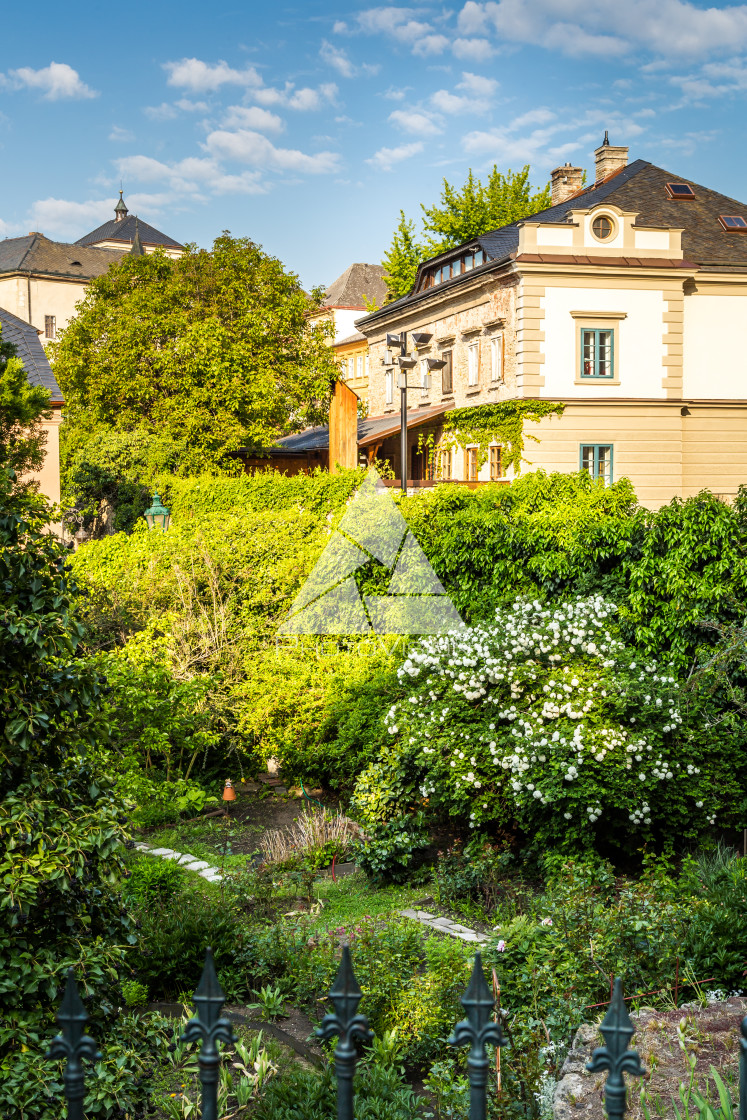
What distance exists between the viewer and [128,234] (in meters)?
86.8

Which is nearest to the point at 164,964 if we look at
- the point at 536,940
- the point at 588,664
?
the point at 536,940

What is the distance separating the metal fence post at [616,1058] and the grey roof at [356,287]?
218 feet

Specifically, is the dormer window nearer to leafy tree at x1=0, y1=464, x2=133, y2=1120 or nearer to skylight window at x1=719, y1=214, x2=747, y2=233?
skylight window at x1=719, y1=214, x2=747, y2=233

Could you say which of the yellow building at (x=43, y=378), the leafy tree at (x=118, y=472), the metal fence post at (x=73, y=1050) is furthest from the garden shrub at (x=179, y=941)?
the leafy tree at (x=118, y=472)

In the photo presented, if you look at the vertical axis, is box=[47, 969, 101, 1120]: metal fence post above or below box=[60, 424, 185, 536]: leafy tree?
below

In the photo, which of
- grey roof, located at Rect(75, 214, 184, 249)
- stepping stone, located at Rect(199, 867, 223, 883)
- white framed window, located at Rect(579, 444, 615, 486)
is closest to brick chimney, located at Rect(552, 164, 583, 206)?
white framed window, located at Rect(579, 444, 615, 486)

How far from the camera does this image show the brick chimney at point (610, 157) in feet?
109

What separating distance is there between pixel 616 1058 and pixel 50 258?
8223cm

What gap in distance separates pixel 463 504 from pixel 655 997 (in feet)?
34.8

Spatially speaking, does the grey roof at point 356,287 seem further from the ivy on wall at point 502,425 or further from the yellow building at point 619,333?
the ivy on wall at point 502,425

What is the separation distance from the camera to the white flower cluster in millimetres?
7727

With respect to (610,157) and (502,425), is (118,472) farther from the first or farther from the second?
(610,157)

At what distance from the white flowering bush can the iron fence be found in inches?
230

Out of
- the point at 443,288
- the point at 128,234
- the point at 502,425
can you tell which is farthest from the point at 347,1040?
the point at 128,234
